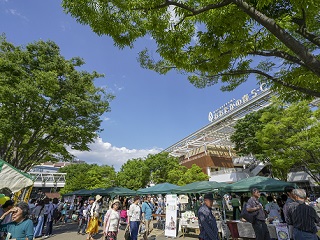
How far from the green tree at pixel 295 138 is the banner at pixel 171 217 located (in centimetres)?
1217

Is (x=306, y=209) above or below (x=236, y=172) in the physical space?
below

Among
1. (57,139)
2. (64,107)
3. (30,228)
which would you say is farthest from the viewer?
(57,139)

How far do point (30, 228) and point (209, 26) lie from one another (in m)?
4.87

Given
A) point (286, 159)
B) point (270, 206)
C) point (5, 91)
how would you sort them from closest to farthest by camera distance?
1. point (270, 206)
2. point (5, 91)
3. point (286, 159)

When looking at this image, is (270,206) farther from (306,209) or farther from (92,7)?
(92,7)

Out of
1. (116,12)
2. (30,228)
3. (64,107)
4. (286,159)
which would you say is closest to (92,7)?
(116,12)

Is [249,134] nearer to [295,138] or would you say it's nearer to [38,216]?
[295,138]

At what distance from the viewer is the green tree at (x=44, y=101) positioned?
1000 cm

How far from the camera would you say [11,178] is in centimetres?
632

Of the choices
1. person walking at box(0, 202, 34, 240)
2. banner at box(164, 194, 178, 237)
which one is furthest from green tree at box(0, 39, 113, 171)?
person walking at box(0, 202, 34, 240)

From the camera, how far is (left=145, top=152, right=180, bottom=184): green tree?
3191 cm

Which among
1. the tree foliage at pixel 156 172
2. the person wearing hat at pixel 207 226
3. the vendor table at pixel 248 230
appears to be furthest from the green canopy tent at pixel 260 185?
the tree foliage at pixel 156 172

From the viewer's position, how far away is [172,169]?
104 ft

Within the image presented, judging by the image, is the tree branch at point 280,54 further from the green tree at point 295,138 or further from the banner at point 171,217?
the green tree at point 295,138
